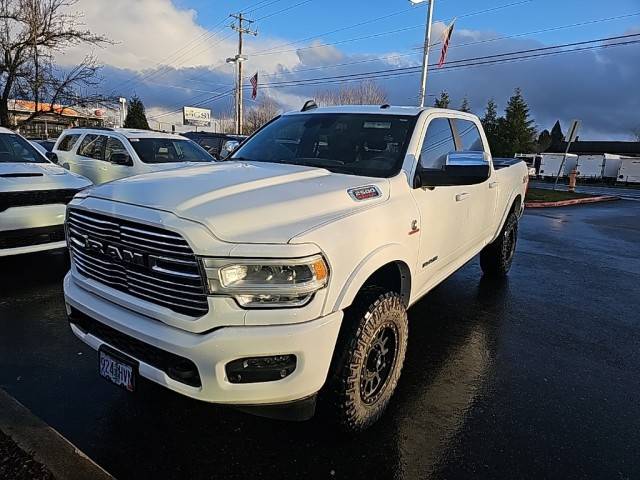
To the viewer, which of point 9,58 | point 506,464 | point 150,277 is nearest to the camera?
point 150,277

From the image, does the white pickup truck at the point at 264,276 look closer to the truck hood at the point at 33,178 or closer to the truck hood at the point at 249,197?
the truck hood at the point at 249,197

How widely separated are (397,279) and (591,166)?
45124mm

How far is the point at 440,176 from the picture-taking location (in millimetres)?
3123

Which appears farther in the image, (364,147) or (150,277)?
(364,147)

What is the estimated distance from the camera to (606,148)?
63281mm

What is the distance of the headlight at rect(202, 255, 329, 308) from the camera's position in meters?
2.09

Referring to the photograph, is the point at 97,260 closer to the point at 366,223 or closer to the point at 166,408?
the point at 166,408

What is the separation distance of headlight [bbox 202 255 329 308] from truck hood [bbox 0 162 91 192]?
4.18m

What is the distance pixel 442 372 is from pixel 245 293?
6.78 feet

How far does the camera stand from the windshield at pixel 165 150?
8.84 meters

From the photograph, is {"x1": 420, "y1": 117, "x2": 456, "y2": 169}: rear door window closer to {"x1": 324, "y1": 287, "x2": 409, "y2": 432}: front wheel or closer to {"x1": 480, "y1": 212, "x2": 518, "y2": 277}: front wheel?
{"x1": 324, "y1": 287, "x2": 409, "y2": 432}: front wheel

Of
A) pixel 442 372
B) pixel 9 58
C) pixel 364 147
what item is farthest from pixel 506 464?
pixel 9 58

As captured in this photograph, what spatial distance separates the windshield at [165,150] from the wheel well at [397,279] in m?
6.82

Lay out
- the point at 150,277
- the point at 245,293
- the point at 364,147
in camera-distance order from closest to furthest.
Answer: the point at 245,293 < the point at 150,277 < the point at 364,147
